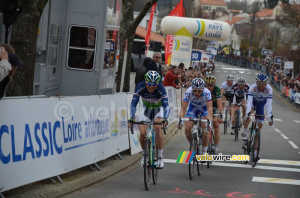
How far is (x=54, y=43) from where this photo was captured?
1798 cm

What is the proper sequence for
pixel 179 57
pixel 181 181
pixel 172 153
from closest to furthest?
pixel 181 181 → pixel 172 153 → pixel 179 57

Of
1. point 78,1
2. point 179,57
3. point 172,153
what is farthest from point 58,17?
point 179,57

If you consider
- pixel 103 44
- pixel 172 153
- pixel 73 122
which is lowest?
pixel 172 153

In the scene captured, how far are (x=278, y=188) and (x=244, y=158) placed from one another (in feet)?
11.1

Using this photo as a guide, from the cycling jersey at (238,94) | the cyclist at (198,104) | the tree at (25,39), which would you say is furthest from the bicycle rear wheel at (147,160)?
the cycling jersey at (238,94)

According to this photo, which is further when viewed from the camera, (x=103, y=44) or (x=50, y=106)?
(x=103, y=44)

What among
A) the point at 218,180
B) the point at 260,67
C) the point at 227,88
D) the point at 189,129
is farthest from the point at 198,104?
the point at 260,67

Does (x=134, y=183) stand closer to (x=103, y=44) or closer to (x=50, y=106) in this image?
(x=50, y=106)

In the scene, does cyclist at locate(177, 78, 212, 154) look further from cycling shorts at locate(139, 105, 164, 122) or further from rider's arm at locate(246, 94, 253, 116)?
rider's arm at locate(246, 94, 253, 116)

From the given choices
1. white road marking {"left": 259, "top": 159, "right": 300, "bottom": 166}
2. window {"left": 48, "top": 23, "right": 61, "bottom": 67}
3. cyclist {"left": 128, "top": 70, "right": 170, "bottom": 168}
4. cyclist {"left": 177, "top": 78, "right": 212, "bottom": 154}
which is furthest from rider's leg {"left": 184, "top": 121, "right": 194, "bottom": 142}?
window {"left": 48, "top": 23, "right": 61, "bottom": 67}

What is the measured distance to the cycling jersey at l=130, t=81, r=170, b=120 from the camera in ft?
38.8

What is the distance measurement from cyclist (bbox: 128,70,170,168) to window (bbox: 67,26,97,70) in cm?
658

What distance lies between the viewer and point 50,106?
33.9 ft

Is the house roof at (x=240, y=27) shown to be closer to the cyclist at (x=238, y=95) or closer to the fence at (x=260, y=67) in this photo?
the fence at (x=260, y=67)
